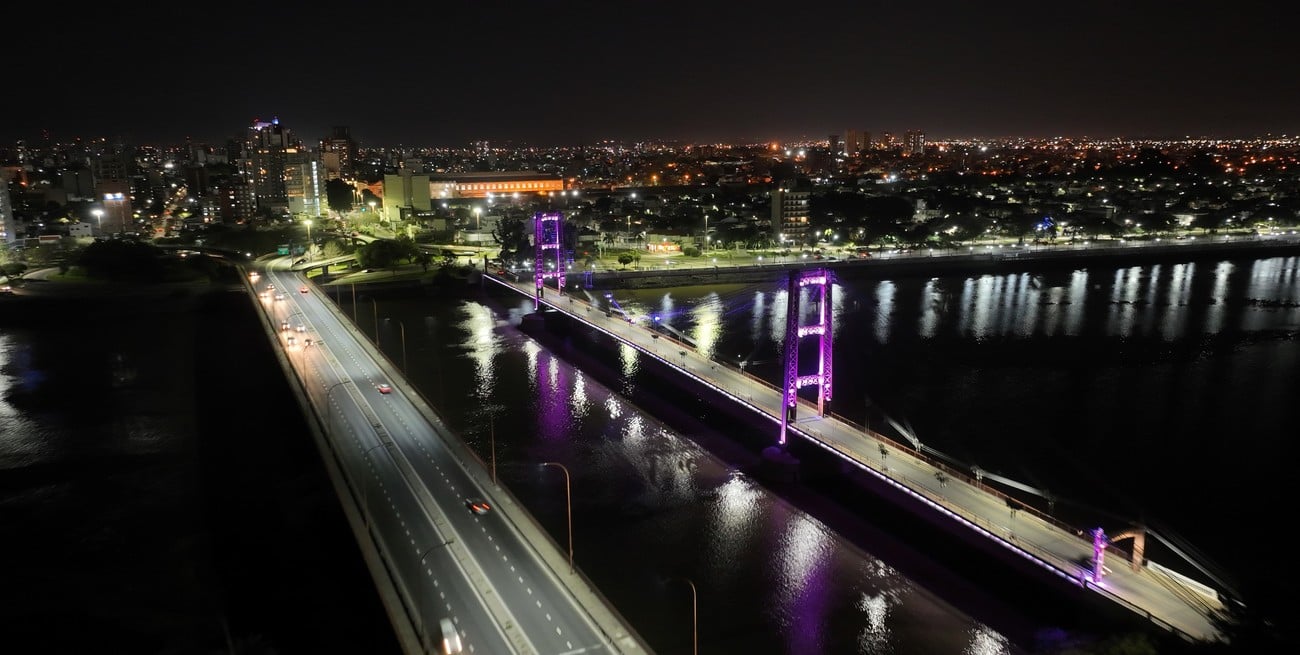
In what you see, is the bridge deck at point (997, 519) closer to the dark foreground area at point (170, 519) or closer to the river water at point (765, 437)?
the river water at point (765, 437)

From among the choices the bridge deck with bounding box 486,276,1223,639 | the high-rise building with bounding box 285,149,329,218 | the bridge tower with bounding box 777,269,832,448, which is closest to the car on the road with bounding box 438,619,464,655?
the bridge deck with bounding box 486,276,1223,639

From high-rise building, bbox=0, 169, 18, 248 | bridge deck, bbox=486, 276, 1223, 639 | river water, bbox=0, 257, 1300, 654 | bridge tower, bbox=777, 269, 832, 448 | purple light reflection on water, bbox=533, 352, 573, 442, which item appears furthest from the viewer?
high-rise building, bbox=0, 169, 18, 248

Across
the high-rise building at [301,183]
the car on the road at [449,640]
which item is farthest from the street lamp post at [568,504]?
the high-rise building at [301,183]

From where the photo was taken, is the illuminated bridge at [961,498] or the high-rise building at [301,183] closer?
the illuminated bridge at [961,498]

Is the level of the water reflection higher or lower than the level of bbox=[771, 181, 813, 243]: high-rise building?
lower

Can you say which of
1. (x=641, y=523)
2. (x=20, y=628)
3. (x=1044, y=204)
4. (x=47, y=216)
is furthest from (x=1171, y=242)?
(x=47, y=216)

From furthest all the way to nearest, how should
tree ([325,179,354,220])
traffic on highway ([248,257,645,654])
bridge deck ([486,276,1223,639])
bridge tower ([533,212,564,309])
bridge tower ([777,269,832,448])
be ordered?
tree ([325,179,354,220])
bridge tower ([533,212,564,309])
bridge tower ([777,269,832,448])
bridge deck ([486,276,1223,639])
traffic on highway ([248,257,645,654])

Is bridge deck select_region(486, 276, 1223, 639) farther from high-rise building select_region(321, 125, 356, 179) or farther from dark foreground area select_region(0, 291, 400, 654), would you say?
high-rise building select_region(321, 125, 356, 179)

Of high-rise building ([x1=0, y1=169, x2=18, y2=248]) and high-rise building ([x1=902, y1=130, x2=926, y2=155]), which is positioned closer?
high-rise building ([x1=0, y1=169, x2=18, y2=248])

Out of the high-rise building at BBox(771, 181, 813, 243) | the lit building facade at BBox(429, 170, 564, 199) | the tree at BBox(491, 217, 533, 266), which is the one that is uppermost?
the lit building facade at BBox(429, 170, 564, 199)
